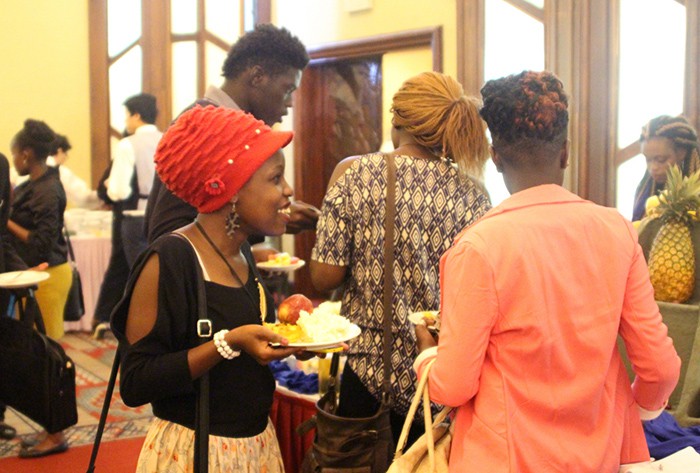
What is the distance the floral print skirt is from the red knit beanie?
0.52 metres

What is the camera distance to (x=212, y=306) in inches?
72.9

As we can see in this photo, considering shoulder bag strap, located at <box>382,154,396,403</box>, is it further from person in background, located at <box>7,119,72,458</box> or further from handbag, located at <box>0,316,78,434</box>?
person in background, located at <box>7,119,72,458</box>

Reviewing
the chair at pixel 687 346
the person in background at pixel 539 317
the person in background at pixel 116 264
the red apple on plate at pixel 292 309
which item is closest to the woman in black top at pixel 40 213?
the person in background at pixel 116 264

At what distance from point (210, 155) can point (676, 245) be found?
1576 millimetres

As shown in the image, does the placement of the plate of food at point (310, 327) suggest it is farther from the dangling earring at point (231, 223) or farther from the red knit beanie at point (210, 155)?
the red knit beanie at point (210, 155)

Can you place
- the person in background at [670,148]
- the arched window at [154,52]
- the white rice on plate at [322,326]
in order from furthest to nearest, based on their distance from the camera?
the arched window at [154,52] < the person in background at [670,148] < the white rice on plate at [322,326]

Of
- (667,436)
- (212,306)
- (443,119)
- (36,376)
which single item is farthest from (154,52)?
(667,436)

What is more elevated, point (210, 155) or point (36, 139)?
point (36, 139)

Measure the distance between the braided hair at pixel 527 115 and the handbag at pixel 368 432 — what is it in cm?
74

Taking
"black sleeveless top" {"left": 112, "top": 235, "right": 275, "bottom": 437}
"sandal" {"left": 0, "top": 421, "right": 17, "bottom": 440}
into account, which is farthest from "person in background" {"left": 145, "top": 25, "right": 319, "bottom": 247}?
"sandal" {"left": 0, "top": 421, "right": 17, "bottom": 440}

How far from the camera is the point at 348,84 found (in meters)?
7.91

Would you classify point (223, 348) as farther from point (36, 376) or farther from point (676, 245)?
point (36, 376)

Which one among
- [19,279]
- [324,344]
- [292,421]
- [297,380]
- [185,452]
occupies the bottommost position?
[292,421]

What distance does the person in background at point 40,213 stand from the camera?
5320 millimetres
